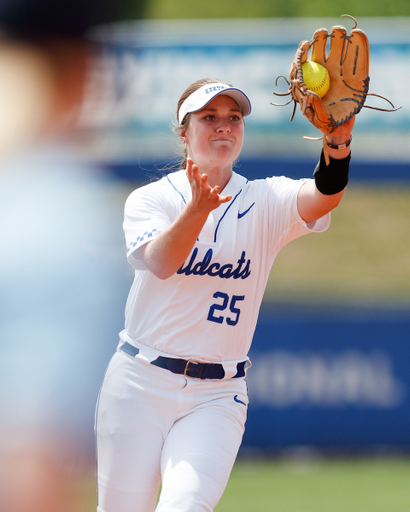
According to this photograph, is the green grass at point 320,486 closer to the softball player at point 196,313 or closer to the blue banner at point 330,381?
the blue banner at point 330,381

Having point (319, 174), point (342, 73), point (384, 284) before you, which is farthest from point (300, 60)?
point (384, 284)

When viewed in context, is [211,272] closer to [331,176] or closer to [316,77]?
[331,176]

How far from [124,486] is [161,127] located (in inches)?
200

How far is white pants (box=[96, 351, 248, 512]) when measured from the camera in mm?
2354

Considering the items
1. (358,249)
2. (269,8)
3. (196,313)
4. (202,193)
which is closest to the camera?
(202,193)

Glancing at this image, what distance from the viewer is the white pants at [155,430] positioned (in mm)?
2354

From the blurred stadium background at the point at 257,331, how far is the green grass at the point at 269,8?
363 inches

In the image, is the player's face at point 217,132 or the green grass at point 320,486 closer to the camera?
the player's face at point 217,132

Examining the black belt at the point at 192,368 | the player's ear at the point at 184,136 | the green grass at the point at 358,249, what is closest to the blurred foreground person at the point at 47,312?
the black belt at the point at 192,368

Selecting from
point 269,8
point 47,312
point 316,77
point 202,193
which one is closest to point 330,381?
point 47,312

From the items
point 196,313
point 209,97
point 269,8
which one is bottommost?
point 196,313

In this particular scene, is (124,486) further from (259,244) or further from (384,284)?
(384,284)

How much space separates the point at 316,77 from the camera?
2.38 metres

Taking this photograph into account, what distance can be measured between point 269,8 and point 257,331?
12150 mm
